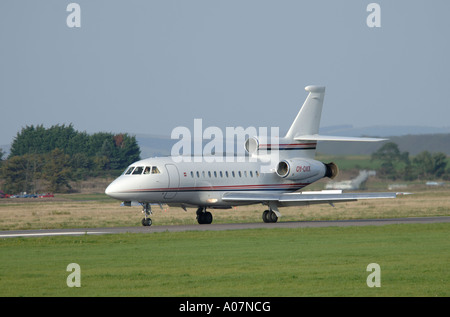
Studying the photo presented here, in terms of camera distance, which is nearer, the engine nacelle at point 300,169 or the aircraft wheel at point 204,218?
the aircraft wheel at point 204,218

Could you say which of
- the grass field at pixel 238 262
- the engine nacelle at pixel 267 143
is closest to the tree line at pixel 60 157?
the engine nacelle at pixel 267 143

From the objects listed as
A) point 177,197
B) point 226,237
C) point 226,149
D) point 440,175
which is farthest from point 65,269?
point 440,175

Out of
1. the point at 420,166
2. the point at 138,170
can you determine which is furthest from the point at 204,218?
the point at 420,166

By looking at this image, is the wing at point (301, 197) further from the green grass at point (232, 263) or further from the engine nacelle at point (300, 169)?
the green grass at point (232, 263)

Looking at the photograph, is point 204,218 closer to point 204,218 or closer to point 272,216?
point 204,218

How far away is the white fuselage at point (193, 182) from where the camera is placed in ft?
119

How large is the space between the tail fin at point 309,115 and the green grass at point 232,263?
1365 centimetres

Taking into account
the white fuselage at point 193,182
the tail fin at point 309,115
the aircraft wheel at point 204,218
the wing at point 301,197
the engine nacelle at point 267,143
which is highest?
the tail fin at point 309,115

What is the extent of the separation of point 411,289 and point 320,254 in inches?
247

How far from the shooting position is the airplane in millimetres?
36500

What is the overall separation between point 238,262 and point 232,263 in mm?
255

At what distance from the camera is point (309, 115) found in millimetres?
43250

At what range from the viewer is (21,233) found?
105 ft
